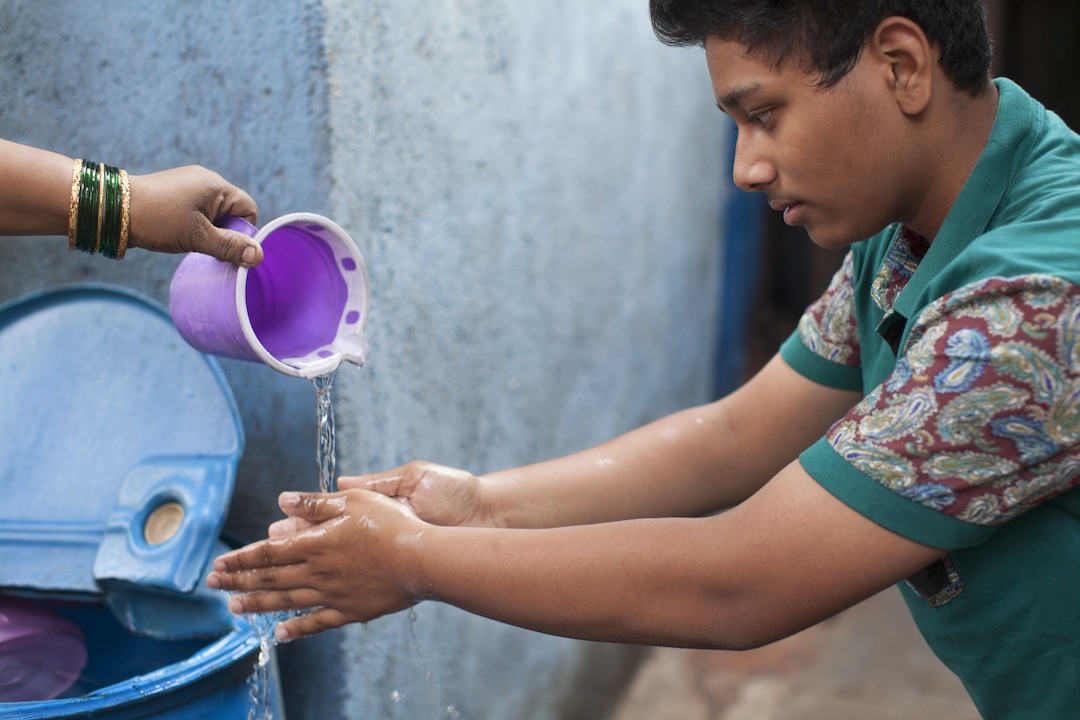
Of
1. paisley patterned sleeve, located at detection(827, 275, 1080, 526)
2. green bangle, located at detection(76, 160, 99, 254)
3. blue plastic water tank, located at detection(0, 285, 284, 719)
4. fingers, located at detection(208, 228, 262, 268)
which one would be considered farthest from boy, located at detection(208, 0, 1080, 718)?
green bangle, located at detection(76, 160, 99, 254)

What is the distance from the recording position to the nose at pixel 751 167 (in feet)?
4.39

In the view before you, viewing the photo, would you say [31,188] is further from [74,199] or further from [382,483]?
[382,483]

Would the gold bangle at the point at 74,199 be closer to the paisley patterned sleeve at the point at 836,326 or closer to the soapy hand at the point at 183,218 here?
the soapy hand at the point at 183,218

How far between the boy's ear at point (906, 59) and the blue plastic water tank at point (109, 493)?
1266mm

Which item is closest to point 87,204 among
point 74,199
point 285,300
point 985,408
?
point 74,199

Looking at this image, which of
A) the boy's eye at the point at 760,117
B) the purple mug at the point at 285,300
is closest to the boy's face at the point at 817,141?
the boy's eye at the point at 760,117

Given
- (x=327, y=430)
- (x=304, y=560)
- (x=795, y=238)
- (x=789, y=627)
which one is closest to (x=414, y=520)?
(x=304, y=560)

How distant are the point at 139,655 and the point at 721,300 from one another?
402 centimetres

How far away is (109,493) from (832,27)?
1496 mm

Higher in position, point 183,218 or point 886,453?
point 183,218

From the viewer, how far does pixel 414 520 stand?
1.42 metres

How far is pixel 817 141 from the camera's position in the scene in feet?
4.19

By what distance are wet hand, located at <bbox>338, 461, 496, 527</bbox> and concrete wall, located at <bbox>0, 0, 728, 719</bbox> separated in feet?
0.66

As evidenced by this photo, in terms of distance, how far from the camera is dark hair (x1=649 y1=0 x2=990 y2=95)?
1.23 meters
